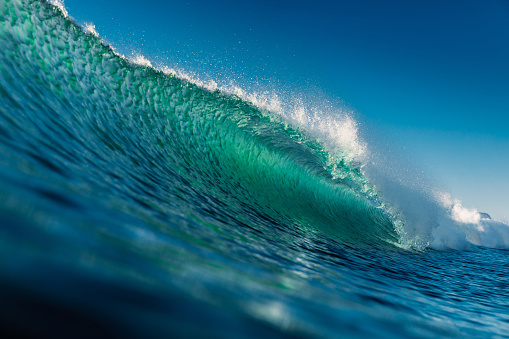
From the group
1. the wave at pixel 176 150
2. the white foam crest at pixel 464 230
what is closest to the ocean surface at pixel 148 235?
the wave at pixel 176 150

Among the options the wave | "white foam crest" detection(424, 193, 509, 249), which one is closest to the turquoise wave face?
→ the wave

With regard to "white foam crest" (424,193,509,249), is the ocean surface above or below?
below

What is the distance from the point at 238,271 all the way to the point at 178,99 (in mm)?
6994

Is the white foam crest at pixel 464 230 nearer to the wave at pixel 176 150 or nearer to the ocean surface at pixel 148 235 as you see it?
the wave at pixel 176 150

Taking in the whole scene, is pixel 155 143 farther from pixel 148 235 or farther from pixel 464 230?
pixel 464 230

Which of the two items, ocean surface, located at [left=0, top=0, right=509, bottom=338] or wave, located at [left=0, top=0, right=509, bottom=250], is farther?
wave, located at [left=0, top=0, right=509, bottom=250]

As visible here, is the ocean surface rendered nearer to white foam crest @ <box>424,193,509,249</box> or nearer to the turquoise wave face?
the turquoise wave face

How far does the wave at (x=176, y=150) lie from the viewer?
224 centimetres

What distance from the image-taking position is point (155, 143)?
4.82 metres

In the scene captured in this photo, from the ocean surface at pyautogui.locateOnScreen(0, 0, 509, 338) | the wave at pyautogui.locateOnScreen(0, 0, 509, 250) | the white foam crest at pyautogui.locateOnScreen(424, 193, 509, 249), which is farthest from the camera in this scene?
the white foam crest at pyautogui.locateOnScreen(424, 193, 509, 249)

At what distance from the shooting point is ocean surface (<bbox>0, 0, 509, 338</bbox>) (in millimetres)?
891

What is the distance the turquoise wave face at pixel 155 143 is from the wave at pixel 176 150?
0.03 m

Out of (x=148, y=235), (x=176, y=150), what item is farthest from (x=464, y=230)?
(x=148, y=235)

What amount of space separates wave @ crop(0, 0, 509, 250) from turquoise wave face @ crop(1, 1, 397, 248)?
0.09 ft
